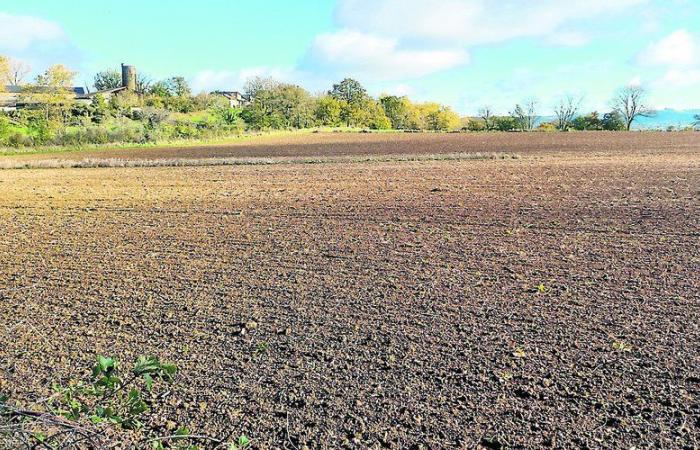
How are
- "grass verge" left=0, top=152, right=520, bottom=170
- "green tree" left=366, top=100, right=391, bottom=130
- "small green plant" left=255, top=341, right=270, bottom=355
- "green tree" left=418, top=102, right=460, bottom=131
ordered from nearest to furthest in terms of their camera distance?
1. "small green plant" left=255, top=341, right=270, bottom=355
2. "grass verge" left=0, top=152, right=520, bottom=170
3. "green tree" left=366, top=100, right=391, bottom=130
4. "green tree" left=418, top=102, right=460, bottom=131

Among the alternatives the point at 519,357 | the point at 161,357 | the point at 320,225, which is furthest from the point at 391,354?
the point at 320,225

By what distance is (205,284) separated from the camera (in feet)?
26.5

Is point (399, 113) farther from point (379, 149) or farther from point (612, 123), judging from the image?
point (379, 149)

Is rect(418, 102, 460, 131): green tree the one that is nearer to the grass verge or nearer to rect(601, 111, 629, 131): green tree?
rect(601, 111, 629, 131): green tree

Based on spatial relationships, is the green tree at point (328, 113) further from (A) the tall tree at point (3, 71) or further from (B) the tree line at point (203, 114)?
(A) the tall tree at point (3, 71)

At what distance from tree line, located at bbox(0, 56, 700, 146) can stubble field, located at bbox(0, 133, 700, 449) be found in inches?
1808

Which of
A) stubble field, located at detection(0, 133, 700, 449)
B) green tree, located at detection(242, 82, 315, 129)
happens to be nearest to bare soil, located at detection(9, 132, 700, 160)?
stubble field, located at detection(0, 133, 700, 449)

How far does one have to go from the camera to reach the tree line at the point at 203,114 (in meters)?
55.5

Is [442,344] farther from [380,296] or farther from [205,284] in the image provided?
[205,284]

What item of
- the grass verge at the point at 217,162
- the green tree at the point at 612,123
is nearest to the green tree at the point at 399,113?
the green tree at the point at 612,123

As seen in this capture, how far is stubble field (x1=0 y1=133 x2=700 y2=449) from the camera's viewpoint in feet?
14.9

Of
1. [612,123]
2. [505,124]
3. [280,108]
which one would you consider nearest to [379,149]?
[280,108]

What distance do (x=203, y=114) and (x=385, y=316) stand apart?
83328 millimetres

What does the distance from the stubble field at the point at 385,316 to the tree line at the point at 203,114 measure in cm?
4593
